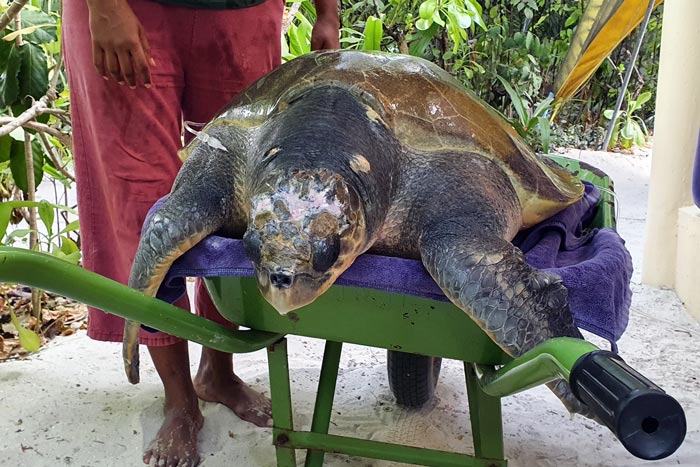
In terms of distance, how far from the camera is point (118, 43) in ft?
3.34

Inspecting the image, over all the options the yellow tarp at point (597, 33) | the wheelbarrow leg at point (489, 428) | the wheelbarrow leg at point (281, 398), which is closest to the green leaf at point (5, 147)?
the wheelbarrow leg at point (281, 398)

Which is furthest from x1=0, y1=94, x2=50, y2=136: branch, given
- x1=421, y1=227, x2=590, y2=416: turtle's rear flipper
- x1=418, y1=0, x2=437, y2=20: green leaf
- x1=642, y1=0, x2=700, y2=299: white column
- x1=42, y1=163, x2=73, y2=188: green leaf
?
x1=642, y1=0, x2=700, y2=299: white column

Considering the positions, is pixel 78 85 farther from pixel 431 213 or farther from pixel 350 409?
pixel 350 409

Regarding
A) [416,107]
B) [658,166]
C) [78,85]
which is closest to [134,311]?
[416,107]

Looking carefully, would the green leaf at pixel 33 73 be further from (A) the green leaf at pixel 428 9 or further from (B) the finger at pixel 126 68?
(A) the green leaf at pixel 428 9

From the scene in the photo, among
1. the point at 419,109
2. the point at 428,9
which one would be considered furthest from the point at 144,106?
the point at 428,9

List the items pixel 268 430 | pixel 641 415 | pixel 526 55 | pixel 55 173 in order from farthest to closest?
pixel 526 55
pixel 55 173
pixel 268 430
pixel 641 415

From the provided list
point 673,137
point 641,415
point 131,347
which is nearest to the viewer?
point 641,415

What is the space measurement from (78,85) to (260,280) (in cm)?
73

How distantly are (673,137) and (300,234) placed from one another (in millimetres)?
2002

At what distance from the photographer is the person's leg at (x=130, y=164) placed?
3.72ft

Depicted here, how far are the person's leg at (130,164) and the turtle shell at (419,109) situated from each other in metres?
0.21

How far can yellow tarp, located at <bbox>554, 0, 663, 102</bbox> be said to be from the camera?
9.21ft

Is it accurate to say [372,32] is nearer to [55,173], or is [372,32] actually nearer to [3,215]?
[55,173]
